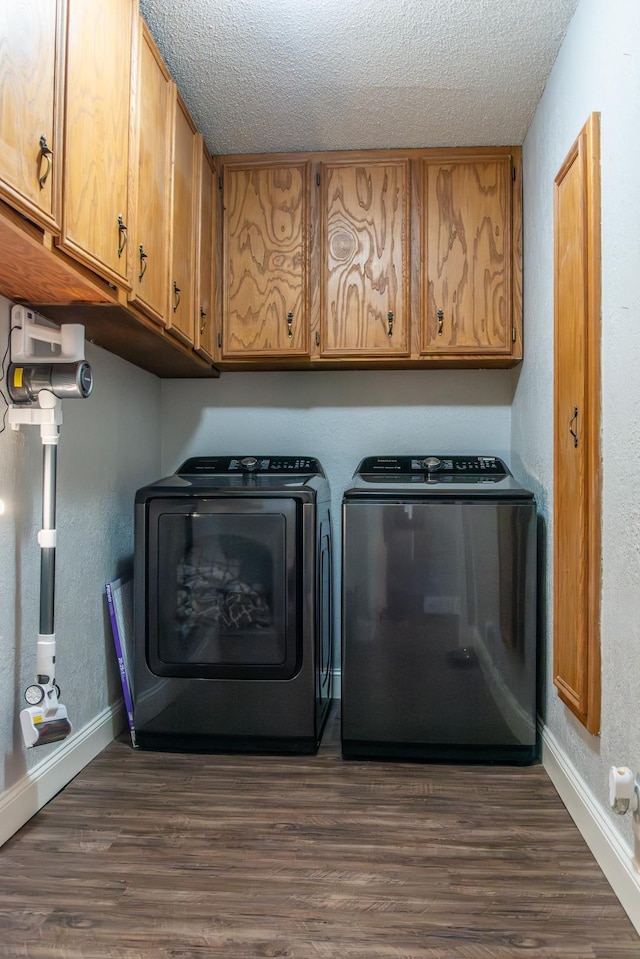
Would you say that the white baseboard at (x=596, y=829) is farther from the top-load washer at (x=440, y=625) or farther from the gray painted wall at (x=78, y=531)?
the gray painted wall at (x=78, y=531)

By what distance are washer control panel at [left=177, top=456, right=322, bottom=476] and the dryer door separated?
0.42 m

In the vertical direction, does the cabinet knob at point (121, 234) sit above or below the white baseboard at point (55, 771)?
above

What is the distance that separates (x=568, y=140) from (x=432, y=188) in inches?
27.8

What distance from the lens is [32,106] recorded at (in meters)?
1.19

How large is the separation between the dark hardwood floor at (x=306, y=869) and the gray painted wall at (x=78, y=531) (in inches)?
12.5

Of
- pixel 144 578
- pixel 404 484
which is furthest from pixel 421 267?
pixel 144 578

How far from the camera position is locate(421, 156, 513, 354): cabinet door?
2.49 meters

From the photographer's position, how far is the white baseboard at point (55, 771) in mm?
1661

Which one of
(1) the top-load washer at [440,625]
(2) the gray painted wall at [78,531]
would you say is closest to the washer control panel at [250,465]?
(2) the gray painted wall at [78,531]

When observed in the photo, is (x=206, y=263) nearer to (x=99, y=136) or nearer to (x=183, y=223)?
(x=183, y=223)

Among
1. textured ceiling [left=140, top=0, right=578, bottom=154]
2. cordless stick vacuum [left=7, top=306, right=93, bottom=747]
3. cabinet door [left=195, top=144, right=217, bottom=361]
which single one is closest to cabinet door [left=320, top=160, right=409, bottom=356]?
textured ceiling [left=140, top=0, right=578, bottom=154]

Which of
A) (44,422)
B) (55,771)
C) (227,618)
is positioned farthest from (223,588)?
(44,422)

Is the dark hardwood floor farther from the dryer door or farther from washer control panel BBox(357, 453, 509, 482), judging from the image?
washer control panel BBox(357, 453, 509, 482)

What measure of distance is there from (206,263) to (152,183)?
58cm
